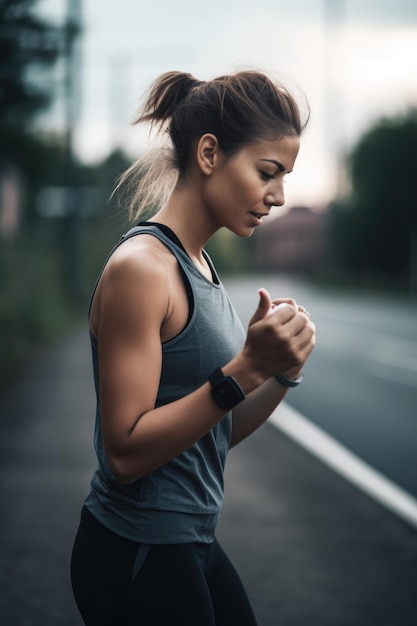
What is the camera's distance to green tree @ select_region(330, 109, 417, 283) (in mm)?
55938

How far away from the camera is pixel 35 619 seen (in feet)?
12.9

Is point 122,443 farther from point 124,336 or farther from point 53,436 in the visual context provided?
point 53,436

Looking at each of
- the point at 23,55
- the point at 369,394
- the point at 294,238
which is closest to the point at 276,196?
the point at 369,394

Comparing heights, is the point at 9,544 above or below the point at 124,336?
below

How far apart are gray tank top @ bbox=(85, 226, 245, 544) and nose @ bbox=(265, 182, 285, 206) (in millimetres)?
221

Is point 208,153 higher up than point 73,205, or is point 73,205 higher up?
point 208,153

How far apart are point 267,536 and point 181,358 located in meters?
3.53

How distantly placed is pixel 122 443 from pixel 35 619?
2421 millimetres

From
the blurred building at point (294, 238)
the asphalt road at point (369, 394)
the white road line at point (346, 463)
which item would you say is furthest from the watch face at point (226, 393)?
the blurred building at point (294, 238)

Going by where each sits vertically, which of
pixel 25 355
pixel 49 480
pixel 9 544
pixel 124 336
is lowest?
pixel 25 355

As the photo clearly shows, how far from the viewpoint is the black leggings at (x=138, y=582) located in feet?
6.34

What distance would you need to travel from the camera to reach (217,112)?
6.50ft

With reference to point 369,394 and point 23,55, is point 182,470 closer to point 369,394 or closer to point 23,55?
point 369,394

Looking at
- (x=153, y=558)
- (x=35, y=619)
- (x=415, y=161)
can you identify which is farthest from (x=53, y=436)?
(x=415, y=161)
